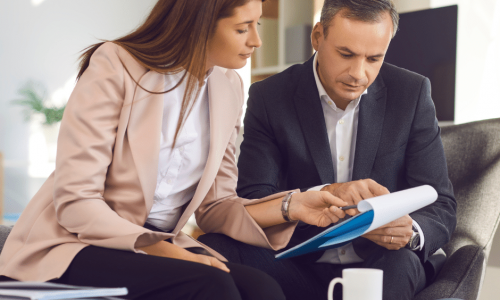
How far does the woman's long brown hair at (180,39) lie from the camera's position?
42.2 inches

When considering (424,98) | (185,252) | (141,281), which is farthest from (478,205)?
(141,281)

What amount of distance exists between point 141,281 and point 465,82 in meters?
2.31

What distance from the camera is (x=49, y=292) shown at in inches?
28.2

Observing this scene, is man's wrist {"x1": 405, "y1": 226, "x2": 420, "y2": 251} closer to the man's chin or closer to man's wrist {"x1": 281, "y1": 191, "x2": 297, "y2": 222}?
man's wrist {"x1": 281, "y1": 191, "x2": 297, "y2": 222}

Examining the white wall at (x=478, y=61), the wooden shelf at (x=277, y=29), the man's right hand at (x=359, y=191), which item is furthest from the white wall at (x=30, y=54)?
the man's right hand at (x=359, y=191)

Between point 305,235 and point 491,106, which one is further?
point 491,106

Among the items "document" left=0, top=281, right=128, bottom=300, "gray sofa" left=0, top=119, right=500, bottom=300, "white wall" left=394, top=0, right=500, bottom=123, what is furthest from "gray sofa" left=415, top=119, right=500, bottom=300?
"white wall" left=394, top=0, right=500, bottom=123

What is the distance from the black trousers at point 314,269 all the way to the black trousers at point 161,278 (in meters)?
0.31

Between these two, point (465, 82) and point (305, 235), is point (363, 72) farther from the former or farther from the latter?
point (465, 82)

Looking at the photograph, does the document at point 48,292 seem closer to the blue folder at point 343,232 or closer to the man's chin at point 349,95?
the blue folder at point 343,232

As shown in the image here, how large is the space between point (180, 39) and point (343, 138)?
2.02 ft

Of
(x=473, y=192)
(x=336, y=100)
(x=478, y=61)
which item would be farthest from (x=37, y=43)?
(x=473, y=192)

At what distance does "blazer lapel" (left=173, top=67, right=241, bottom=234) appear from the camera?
3.67 ft

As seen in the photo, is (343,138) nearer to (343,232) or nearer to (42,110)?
(343,232)
